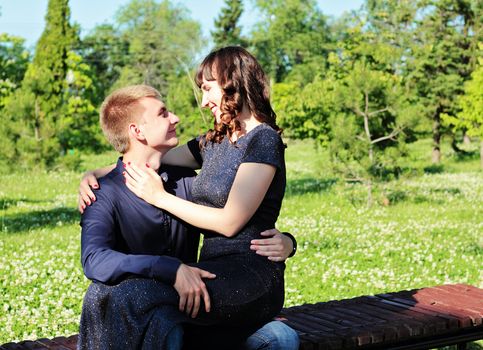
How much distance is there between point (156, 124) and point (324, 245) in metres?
8.14

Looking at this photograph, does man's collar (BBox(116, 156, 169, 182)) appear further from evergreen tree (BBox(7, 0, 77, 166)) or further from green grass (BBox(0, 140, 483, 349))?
evergreen tree (BBox(7, 0, 77, 166))

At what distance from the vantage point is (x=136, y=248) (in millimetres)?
3820

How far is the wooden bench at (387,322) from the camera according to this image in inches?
167

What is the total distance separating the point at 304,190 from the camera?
841 inches

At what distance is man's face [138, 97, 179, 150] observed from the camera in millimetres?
3768

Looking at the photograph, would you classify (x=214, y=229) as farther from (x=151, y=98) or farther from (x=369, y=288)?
(x=369, y=288)

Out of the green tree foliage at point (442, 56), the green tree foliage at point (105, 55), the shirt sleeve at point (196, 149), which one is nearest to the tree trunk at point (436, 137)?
the green tree foliage at point (442, 56)

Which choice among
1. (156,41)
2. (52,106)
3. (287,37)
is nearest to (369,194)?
(52,106)

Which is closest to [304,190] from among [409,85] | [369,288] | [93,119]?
[369,288]

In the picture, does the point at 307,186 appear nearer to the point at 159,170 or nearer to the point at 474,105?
the point at 474,105

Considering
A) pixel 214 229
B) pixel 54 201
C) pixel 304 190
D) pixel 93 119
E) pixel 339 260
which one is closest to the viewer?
pixel 214 229

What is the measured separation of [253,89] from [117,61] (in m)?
72.2

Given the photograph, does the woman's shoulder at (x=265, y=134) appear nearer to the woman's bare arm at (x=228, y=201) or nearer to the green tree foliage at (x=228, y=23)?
the woman's bare arm at (x=228, y=201)

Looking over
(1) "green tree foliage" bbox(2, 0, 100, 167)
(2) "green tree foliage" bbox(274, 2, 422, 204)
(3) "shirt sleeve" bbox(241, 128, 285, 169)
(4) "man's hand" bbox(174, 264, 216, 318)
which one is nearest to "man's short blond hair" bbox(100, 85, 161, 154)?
(3) "shirt sleeve" bbox(241, 128, 285, 169)
